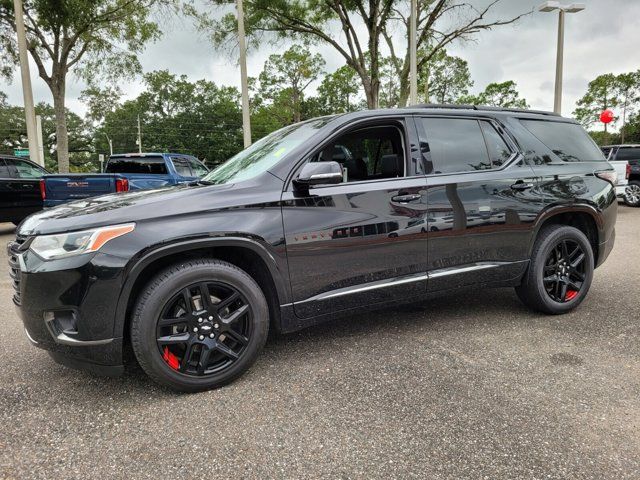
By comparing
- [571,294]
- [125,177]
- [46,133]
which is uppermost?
[46,133]

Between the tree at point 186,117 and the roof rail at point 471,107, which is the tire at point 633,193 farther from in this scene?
the tree at point 186,117

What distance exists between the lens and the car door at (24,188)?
990 cm

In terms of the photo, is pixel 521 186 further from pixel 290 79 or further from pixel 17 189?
pixel 290 79

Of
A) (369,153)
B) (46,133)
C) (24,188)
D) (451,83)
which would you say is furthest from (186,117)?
(369,153)

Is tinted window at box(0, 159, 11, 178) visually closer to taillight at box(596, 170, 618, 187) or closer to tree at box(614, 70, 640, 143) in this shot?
taillight at box(596, 170, 618, 187)

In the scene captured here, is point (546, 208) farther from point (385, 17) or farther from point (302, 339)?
point (385, 17)

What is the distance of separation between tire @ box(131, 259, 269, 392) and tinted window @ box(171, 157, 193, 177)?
8.83 meters

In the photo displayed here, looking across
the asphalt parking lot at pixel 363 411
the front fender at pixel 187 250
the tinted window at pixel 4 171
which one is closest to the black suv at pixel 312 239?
the front fender at pixel 187 250

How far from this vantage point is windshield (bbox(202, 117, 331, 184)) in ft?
10.1

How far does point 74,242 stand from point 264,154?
1.45 m

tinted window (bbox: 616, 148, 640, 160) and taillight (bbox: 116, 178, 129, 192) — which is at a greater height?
tinted window (bbox: 616, 148, 640, 160)

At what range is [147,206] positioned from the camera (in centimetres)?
259

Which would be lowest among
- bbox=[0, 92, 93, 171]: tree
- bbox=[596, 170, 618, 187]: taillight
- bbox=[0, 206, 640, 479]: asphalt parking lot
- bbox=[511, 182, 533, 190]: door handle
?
bbox=[0, 206, 640, 479]: asphalt parking lot

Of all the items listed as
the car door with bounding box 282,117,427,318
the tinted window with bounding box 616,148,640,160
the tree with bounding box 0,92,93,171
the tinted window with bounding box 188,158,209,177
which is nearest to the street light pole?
the tinted window with bounding box 616,148,640,160
